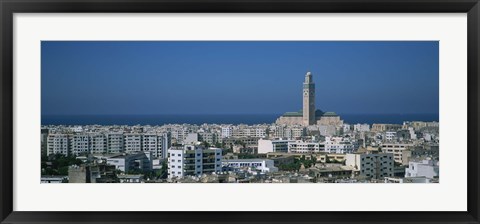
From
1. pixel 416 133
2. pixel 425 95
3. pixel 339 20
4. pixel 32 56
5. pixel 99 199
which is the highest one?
pixel 339 20

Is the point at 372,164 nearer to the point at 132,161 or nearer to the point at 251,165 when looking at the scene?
the point at 251,165

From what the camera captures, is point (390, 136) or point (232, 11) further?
point (390, 136)

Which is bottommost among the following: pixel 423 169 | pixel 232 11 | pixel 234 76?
pixel 423 169

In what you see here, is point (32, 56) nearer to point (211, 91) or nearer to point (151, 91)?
point (151, 91)

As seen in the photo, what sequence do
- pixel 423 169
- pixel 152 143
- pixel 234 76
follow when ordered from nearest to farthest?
pixel 423 169
pixel 152 143
pixel 234 76

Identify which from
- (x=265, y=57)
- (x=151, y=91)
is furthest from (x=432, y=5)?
(x=151, y=91)

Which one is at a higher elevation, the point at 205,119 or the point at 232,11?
the point at 232,11

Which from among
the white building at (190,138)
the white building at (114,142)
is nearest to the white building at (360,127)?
the white building at (190,138)

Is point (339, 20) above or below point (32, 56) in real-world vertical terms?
above

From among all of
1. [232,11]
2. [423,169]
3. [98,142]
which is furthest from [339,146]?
[98,142]
